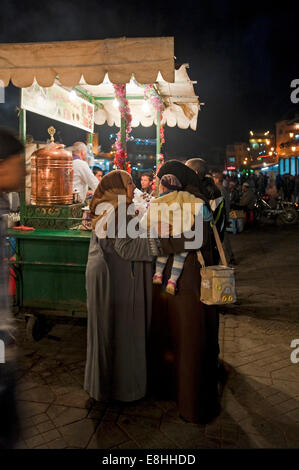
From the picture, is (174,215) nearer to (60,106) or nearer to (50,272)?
(50,272)

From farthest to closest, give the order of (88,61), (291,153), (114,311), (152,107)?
(291,153) → (152,107) → (88,61) → (114,311)

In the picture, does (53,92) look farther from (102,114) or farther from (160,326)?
(160,326)

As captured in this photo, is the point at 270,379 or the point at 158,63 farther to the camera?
the point at 158,63

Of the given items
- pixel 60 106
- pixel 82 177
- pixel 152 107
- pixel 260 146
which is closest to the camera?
pixel 60 106

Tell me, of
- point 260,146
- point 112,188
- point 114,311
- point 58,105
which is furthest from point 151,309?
point 260,146

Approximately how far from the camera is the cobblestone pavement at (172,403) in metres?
3.24

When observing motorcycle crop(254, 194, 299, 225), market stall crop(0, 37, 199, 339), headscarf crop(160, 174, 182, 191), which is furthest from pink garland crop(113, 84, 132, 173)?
motorcycle crop(254, 194, 299, 225)

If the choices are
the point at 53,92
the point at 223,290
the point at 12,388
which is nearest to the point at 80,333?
the point at 223,290

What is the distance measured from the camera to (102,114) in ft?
32.0

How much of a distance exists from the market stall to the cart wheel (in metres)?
0.01

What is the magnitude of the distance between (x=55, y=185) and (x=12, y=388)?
13.9ft

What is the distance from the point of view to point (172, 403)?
380 cm

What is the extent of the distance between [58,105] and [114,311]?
176 inches
